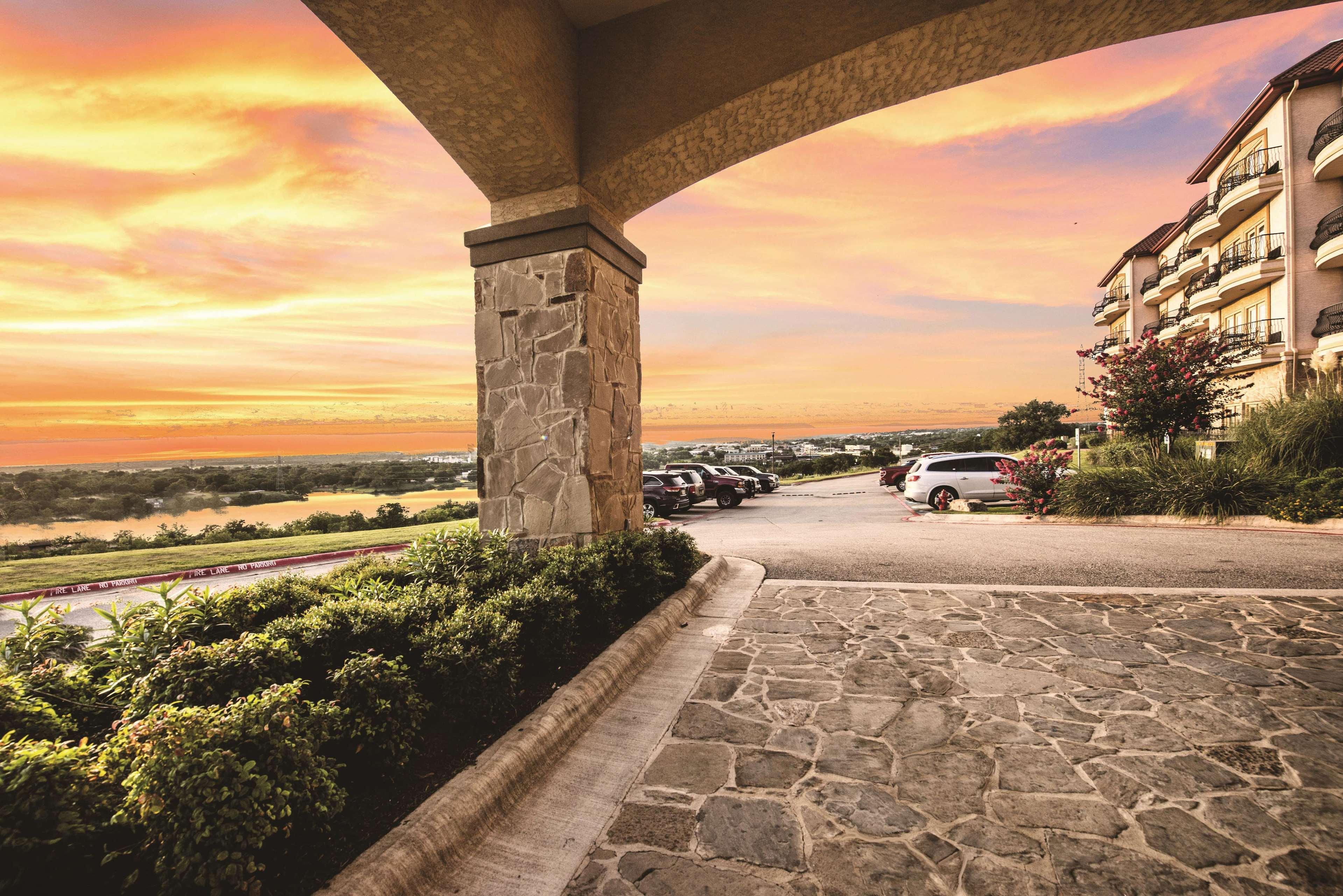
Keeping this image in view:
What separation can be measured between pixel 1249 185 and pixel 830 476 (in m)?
22.7

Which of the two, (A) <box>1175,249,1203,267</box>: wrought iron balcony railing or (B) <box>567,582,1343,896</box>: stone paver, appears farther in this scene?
(A) <box>1175,249,1203,267</box>: wrought iron balcony railing

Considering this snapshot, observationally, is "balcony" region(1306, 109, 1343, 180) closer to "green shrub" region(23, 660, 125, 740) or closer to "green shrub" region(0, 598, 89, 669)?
"green shrub" region(23, 660, 125, 740)

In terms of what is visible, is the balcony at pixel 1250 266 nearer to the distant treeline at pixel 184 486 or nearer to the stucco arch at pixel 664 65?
the stucco arch at pixel 664 65

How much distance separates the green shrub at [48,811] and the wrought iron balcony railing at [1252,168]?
32319 millimetres

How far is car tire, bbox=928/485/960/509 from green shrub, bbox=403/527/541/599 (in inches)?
502

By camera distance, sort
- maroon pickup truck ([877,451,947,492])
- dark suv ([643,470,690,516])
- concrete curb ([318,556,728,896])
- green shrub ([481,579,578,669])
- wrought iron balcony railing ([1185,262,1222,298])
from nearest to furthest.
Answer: concrete curb ([318,556,728,896]) → green shrub ([481,579,578,669]) → dark suv ([643,470,690,516]) → maroon pickup truck ([877,451,947,492]) → wrought iron balcony railing ([1185,262,1222,298])

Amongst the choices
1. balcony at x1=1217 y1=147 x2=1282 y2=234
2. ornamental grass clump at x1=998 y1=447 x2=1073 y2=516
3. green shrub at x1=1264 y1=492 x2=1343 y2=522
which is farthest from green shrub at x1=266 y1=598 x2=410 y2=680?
balcony at x1=1217 y1=147 x2=1282 y2=234

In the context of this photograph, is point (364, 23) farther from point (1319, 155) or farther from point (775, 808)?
point (1319, 155)

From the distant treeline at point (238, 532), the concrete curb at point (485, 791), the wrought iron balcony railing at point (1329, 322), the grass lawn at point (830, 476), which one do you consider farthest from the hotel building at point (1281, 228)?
the distant treeline at point (238, 532)

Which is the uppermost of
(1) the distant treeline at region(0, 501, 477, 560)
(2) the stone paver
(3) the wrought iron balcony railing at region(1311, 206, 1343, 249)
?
(3) the wrought iron balcony railing at region(1311, 206, 1343, 249)

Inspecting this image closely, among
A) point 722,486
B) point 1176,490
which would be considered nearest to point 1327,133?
point 1176,490

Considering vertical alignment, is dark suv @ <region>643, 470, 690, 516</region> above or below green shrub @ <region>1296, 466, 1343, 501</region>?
below

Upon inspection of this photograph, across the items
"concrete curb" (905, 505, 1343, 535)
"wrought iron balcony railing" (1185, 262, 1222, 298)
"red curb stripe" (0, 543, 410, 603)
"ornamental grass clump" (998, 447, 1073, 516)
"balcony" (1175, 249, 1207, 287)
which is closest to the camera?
"red curb stripe" (0, 543, 410, 603)

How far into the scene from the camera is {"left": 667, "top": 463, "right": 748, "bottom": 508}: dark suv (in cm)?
1786
